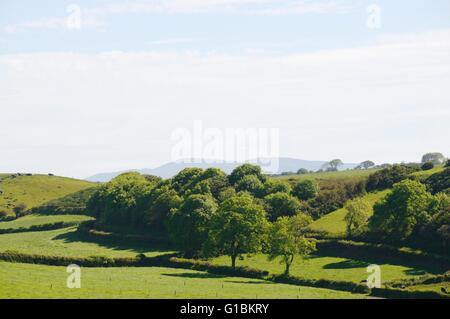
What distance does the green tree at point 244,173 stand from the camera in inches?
5655

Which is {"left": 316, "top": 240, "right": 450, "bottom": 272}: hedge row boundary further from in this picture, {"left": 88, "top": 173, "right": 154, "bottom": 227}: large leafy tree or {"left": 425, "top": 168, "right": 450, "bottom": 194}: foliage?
{"left": 88, "top": 173, "right": 154, "bottom": 227}: large leafy tree

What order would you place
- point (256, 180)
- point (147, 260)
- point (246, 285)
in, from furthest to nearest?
point (256, 180) → point (147, 260) → point (246, 285)

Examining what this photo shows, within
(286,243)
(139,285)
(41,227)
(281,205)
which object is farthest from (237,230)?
(41,227)

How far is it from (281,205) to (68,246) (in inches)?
1696

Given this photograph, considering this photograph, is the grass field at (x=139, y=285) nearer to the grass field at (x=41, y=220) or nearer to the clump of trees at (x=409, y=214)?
the clump of trees at (x=409, y=214)

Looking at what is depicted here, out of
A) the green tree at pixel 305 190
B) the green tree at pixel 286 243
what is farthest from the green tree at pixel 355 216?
the green tree at pixel 305 190

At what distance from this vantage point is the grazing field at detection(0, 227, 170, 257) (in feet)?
362

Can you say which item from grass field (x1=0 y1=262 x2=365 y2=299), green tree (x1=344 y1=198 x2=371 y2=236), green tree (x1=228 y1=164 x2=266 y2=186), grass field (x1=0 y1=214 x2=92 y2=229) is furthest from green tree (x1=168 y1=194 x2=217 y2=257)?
grass field (x1=0 y1=214 x2=92 y2=229)

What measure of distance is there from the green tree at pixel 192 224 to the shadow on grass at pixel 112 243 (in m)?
5.52
